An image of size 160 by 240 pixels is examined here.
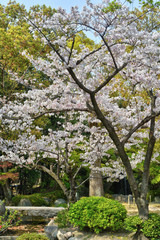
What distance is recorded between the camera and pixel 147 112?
760cm

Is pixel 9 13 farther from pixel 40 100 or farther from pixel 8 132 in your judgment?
pixel 40 100

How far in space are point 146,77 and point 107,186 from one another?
12.4 meters

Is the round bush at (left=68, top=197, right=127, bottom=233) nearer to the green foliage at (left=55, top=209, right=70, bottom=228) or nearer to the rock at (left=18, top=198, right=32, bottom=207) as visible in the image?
the green foliage at (left=55, top=209, right=70, bottom=228)

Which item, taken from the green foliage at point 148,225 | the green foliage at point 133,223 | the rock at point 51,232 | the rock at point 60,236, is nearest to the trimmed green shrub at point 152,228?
the green foliage at point 148,225

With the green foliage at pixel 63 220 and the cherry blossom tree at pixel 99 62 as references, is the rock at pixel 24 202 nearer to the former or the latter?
the green foliage at pixel 63 220

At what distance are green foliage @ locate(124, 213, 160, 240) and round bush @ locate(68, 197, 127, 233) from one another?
15.1 inches

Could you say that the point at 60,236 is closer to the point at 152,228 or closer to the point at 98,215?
the point at 98,215

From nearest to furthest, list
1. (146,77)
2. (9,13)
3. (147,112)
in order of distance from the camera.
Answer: (146,77), (147,112), (9,13)

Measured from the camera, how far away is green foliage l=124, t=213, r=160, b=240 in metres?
6.04

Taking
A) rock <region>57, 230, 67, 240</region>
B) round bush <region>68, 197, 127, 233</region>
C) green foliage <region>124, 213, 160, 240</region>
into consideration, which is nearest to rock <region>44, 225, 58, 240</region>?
rock <region>57, 230, 67, 240</region>

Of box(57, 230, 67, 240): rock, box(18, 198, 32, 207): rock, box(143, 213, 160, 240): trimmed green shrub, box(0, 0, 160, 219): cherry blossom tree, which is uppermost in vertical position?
box(0, 0, 160, 219): cherry blossom tree

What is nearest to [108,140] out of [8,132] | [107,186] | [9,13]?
[8,132]

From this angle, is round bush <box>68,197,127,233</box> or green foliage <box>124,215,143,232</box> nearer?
green foliage <box>124,215,143,232</box>

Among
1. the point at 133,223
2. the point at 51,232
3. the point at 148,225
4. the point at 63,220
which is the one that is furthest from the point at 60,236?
the point at 148,225
